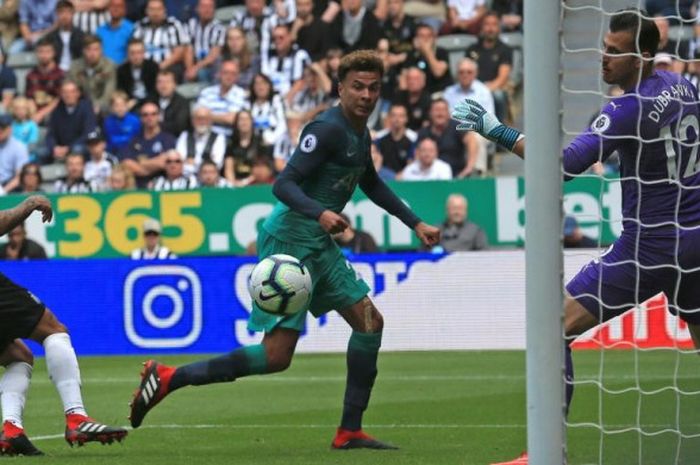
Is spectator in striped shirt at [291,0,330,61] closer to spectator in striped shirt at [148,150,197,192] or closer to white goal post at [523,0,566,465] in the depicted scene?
spectator in striped shirt at [148,150,197,192]

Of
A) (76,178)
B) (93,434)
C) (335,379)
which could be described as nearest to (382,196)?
(93,434)

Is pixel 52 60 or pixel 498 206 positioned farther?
pixel 52 60

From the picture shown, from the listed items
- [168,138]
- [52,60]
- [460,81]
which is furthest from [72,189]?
[460,81]

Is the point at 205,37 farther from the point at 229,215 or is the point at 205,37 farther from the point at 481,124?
the point at 481,124

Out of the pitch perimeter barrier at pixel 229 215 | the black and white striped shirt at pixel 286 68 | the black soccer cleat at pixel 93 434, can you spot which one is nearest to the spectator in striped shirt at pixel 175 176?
the pitch perimeter barrier at pixel 229 215

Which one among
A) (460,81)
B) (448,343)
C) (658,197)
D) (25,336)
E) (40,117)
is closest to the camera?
(658,197)

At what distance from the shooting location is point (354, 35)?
21.0 metres

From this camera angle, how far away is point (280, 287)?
8570mm

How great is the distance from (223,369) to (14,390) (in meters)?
1.16

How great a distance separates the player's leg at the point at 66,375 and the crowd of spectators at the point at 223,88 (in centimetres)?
1032

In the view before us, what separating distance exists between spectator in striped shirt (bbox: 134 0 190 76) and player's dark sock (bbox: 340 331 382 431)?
541 inches

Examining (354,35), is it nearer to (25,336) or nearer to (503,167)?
(503,167)

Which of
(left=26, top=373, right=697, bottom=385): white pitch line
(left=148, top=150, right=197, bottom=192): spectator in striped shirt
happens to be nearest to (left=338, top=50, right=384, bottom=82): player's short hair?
(left=26, top=373, right=697, bottom=385): white pitch line

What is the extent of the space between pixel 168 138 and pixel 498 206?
A: 532 centimetres
